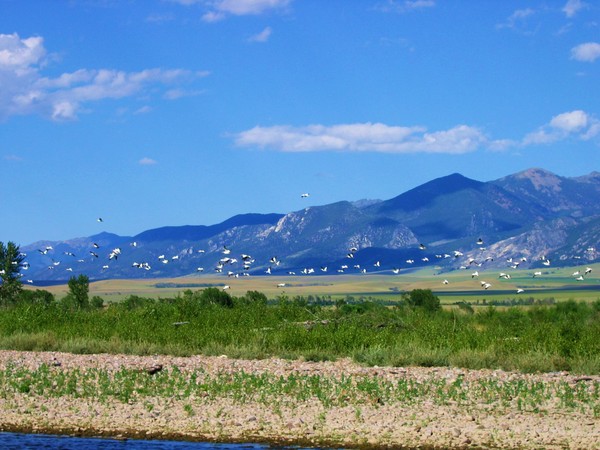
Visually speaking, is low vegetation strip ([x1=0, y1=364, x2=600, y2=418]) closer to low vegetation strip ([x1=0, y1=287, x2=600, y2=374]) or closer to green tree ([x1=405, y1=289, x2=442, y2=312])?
low vegetation strip ([x1=0, y1=287, x2=600, y2=374])

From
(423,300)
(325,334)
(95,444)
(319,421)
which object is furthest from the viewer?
(423,300)

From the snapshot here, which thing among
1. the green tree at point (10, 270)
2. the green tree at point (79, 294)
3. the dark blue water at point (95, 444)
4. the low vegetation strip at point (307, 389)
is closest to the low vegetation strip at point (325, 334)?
the low vegetation strip at point (307, 389)

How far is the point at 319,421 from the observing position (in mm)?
17531

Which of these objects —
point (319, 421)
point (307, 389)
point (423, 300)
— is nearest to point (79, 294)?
point (423, 300)

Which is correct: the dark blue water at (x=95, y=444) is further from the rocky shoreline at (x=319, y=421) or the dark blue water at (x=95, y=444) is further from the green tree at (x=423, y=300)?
the green tree at (x=423, y=300)

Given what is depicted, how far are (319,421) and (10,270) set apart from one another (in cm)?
5317

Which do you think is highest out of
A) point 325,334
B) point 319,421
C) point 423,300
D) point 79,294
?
point 79,294

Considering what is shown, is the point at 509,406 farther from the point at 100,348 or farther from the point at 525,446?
the point at 100,348

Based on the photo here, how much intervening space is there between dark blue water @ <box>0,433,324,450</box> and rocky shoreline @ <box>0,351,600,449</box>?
32 cm

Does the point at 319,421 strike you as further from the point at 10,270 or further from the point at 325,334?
the point at 10,270

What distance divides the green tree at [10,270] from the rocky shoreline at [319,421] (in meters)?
45.4

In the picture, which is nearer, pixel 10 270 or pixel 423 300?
pixel 423 300

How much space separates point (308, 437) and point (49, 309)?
76.2 ft

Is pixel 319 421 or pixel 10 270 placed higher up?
pixel 10 270
